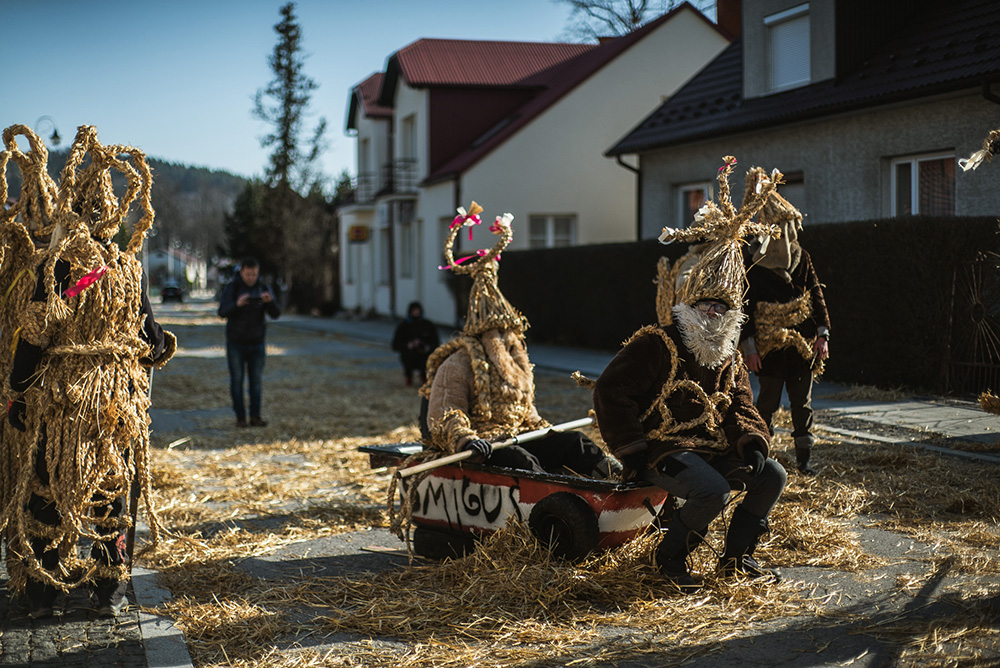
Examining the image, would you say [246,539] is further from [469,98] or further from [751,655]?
[469,98]

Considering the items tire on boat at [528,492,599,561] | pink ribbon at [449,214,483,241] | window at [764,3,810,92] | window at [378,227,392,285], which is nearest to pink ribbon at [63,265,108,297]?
pink ribbon at [449,214,483,241]

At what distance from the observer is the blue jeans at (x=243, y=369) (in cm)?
1127

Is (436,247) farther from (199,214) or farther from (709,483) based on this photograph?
(199,214)

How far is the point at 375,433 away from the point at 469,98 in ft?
68.9

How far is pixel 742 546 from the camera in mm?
5172

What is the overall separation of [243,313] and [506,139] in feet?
53.3

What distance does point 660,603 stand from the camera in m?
4.87

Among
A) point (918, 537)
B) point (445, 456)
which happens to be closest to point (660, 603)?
point (445, 456)

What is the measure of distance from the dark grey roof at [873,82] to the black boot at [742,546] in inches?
376

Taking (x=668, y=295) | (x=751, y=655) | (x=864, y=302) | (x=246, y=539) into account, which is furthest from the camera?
(x=864, y=302)

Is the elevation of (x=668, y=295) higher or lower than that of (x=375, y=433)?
higher

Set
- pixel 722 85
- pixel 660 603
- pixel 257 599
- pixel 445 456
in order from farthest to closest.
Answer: pixel 722 85 → pixel 445 456 → pixel 257 599 → pixel 660 603

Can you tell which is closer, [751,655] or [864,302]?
[751,655]

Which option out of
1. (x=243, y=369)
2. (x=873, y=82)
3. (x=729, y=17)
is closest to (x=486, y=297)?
(x=243, y=369)
